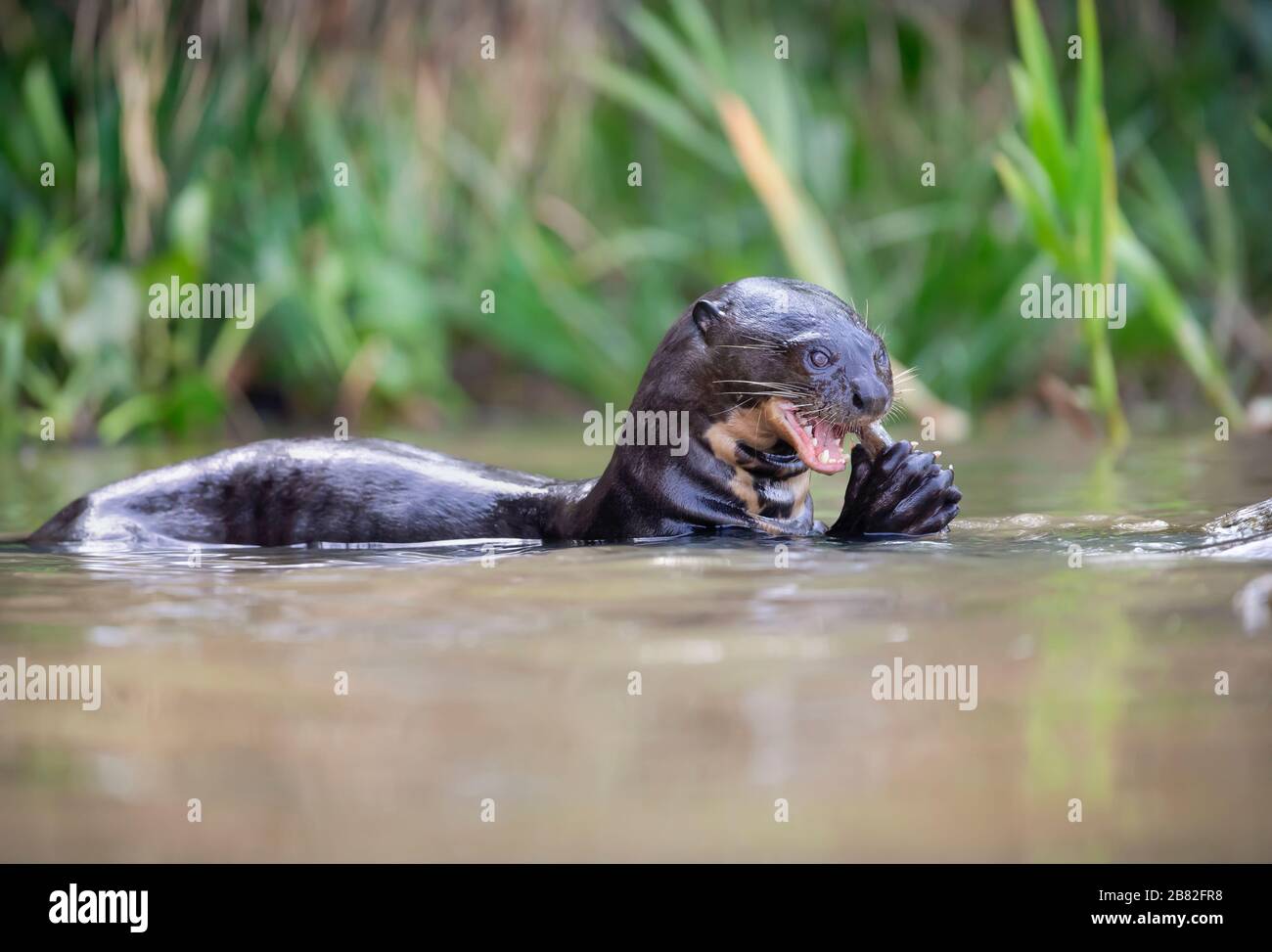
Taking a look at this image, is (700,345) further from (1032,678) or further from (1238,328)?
(1238,328)

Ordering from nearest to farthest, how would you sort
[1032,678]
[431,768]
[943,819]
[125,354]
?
1. [943,819]
2. [431,768]
3. [1032,678]
4. [125,354]

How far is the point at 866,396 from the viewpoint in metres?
3.31

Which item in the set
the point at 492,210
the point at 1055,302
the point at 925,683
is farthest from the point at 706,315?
the point at 492,210

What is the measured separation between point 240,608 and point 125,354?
15.3 ft

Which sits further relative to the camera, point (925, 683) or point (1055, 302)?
point (1055, 302)

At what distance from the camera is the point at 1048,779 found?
59.7 inches

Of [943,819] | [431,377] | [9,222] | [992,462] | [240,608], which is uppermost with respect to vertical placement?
[9,222]

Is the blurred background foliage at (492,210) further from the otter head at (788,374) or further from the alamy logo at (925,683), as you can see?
the alamy logo at (925,683)

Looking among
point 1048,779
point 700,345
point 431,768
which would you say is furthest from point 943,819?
point 700,345
